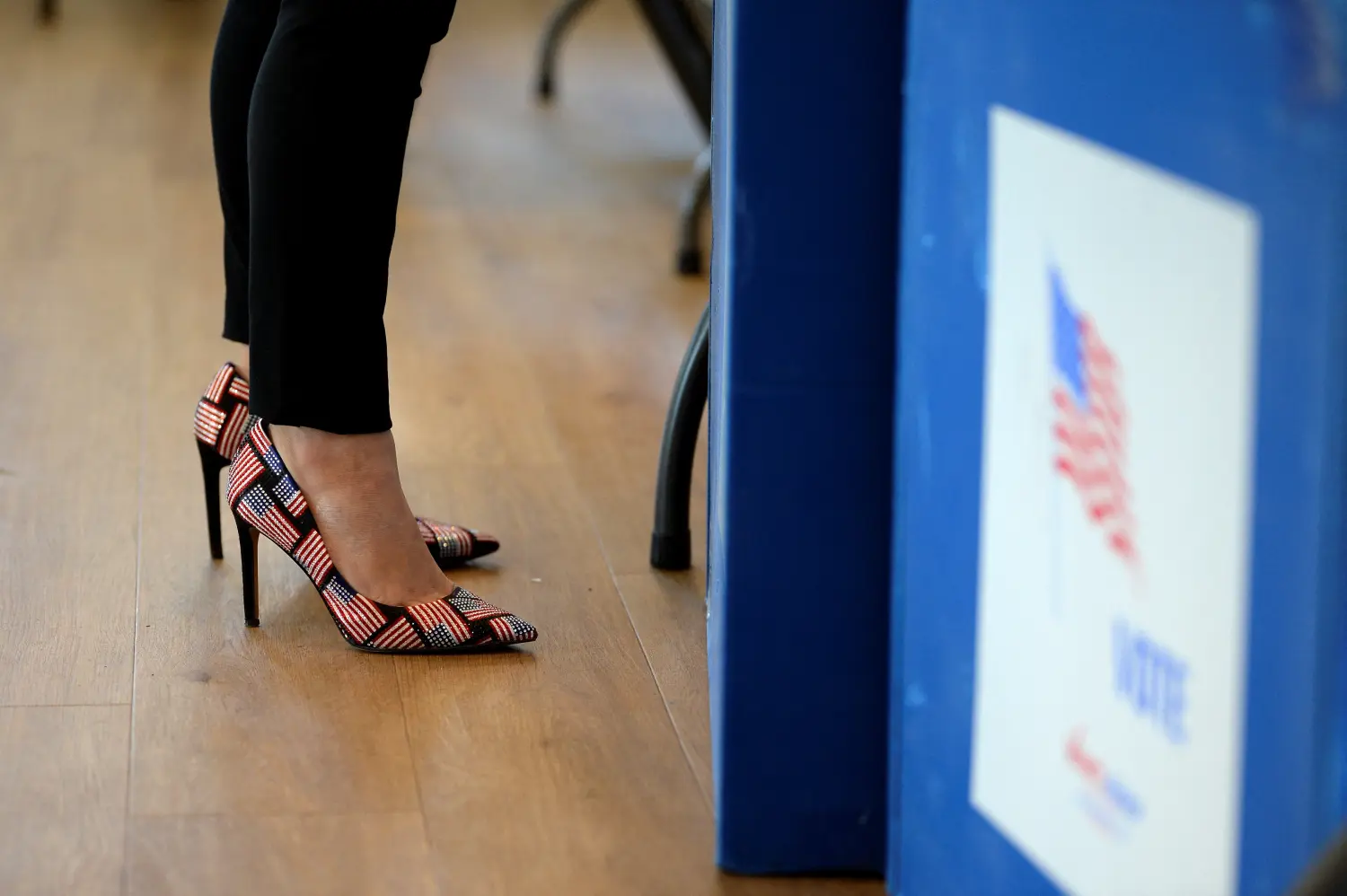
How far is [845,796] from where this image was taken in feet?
2.93

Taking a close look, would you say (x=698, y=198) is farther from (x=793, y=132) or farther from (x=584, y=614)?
(x=793, y=132)

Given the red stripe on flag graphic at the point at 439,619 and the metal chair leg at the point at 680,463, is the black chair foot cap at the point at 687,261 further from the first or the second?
the red stripe on flag graphic at the point at 439,619

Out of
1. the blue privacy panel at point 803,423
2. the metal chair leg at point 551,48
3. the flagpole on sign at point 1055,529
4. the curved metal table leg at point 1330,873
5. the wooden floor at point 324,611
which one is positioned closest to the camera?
the curved metal table leg at point 1330,873

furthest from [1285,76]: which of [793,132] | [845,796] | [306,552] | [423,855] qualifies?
[306,552]

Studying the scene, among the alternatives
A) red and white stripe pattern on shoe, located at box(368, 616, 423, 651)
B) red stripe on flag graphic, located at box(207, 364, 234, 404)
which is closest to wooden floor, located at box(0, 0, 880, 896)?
red and white stripe pattern on shoe, located at box(368, 616, 423, 651)

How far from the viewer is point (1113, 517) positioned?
63 centimetres

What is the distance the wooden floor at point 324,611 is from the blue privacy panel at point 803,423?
2.4 inches

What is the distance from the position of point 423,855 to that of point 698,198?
4.85 feet

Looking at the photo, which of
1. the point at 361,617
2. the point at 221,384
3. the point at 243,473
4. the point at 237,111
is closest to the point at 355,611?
the point at 361,617

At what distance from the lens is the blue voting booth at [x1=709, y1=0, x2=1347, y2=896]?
520mm

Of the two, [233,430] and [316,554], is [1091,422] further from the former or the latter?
[233,430]

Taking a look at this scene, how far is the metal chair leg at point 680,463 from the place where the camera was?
1.32 meters

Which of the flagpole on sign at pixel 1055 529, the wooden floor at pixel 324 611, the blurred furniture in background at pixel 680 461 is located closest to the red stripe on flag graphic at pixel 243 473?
the wooden floor at pixel 324 611

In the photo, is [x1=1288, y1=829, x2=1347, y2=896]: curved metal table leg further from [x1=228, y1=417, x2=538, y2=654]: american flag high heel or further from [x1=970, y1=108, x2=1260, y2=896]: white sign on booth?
[x1=228, y1=417, x2=538, y2=654]: american flag high heel
